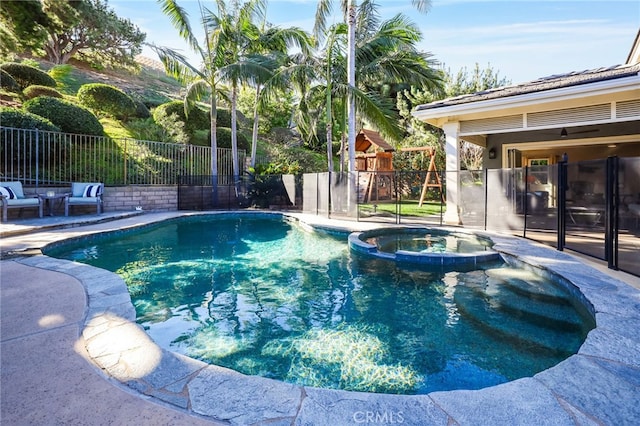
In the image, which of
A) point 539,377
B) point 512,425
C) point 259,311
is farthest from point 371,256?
point 512,425

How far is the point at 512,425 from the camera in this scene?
179 cm

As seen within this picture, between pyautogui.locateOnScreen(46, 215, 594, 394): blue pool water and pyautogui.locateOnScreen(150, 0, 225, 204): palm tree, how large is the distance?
8468mm

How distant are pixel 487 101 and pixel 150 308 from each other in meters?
8.35

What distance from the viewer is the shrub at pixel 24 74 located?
609 inches

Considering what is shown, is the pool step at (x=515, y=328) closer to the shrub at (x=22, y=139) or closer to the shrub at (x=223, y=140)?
the shrub at (x=22, y=139)

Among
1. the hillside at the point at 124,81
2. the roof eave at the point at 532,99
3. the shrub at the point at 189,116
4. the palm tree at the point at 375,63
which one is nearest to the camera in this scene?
the roof eave at the point at 532,99

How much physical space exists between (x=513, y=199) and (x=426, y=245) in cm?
228

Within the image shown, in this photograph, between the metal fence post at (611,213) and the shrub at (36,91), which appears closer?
the metal fence post at (611,213)

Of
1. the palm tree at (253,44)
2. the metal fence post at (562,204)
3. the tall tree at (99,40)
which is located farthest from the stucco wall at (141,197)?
the metal fence post at (562,204)

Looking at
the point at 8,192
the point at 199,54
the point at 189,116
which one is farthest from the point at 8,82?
the point at 8,192

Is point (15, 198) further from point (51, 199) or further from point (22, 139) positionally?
point (22, 139)

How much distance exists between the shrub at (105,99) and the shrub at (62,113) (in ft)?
14.0

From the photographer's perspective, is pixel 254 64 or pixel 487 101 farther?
pixel 254 64

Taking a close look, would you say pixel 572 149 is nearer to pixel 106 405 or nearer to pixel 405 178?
pixel 405 178
